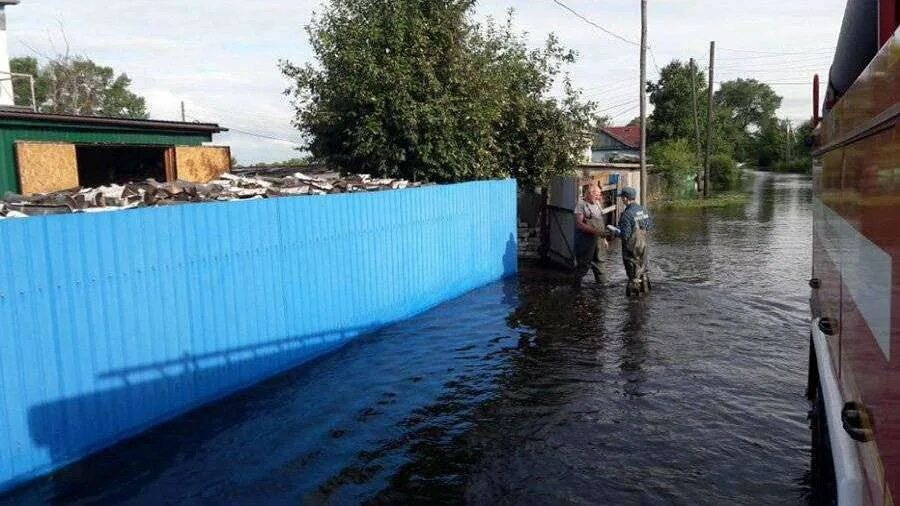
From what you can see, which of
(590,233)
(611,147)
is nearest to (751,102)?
(611,147)

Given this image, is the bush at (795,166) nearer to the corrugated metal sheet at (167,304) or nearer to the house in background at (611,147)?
the house in background at (611,147)

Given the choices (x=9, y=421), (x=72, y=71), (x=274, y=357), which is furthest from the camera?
(x=72, y=71)

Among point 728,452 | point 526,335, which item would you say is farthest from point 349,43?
point 728,452

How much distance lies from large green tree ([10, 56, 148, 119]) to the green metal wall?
71.6 ft

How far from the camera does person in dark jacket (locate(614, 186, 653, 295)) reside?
36.0 feet

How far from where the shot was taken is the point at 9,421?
4.71 meters

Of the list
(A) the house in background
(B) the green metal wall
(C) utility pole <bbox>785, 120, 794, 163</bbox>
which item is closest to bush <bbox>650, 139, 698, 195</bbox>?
(A) the house in background

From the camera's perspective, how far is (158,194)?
7.78 meters

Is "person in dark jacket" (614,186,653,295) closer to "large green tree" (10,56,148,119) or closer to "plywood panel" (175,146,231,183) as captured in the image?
"plywood panel" (175,146,231,183)

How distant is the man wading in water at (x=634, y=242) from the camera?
10984 millimetres

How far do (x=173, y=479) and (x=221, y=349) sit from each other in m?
→ 1.72

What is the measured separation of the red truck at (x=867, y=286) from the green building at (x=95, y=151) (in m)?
10.7

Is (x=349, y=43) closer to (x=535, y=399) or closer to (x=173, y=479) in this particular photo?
(x=535, y=399)

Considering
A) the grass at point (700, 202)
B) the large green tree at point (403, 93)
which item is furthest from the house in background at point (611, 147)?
the large green tree at point (403, 93)
